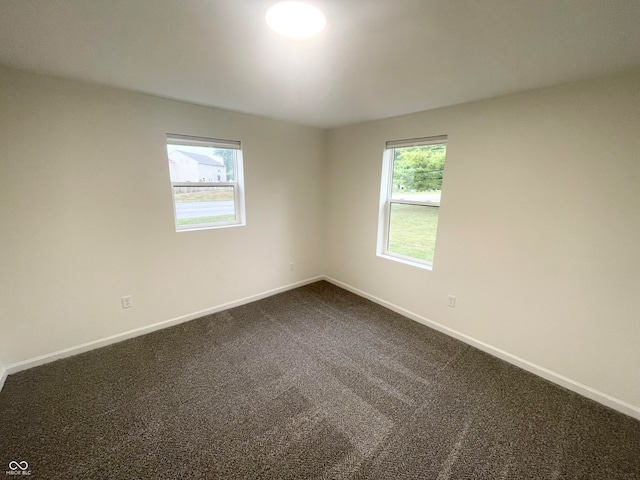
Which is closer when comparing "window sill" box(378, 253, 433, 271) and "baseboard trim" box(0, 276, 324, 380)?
"baseboard trim" box(0, 276, 324, 380)

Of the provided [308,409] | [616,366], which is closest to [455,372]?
[616,366]

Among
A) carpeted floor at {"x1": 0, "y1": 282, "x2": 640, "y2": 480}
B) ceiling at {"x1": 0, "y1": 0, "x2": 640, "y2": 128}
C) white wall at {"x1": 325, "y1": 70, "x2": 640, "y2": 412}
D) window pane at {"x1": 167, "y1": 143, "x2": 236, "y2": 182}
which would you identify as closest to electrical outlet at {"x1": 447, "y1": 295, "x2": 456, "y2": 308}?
white wall at {"x1": 325, "y1": 70, "x2": 640, "y2": 412}

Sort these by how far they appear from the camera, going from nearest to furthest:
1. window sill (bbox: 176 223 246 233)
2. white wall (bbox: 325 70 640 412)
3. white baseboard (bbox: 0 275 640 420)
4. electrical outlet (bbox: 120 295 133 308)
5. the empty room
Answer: the empty room, white wall (bbox: 325 70 640 412), white baseboard (bbox: 0 275 640 420), electrical outlet (bbox: 120 295 133 308), window sill (bbox: 176 223 246 233)

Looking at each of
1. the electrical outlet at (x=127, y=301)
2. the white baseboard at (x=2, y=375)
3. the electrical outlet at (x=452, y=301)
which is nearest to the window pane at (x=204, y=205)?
the electrical outlet at (x=127, y=301)

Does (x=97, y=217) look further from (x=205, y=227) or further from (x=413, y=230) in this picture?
(x=413, y=230)

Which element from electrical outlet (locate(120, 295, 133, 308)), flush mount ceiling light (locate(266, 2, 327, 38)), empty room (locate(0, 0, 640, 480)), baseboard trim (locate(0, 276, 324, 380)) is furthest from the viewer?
electrical outlet (locate(120, 295, 133, 308))

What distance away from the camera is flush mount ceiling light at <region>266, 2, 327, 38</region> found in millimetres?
1108

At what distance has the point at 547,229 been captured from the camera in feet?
6.59

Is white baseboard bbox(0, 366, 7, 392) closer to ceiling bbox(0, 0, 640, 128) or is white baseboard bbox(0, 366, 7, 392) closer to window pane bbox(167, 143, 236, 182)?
window pane bbox(167, 143, 236, 182)

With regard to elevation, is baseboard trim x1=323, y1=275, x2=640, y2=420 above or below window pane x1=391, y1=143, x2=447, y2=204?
below

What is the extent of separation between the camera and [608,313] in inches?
71.4

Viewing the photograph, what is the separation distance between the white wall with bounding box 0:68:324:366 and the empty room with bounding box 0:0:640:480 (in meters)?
0.02

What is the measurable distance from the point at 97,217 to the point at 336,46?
2311mm

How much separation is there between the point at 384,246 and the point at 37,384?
3382mm
